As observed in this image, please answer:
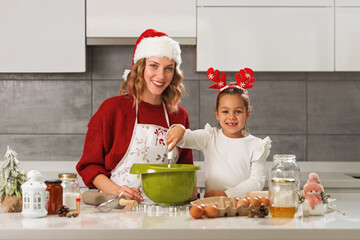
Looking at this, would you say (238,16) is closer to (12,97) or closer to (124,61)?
(124,61)

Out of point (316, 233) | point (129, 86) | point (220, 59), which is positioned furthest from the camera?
point (220, 59)

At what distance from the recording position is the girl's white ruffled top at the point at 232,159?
1.67 metres

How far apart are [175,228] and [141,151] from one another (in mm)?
693

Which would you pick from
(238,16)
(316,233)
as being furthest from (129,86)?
(238,16)

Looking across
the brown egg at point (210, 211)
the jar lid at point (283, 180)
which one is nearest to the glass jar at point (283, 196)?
the jar lid at point (283, 180)

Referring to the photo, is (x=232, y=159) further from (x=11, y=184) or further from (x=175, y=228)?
(x=11, y=184)

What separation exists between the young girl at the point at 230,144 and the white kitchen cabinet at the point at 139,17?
1.04 metres

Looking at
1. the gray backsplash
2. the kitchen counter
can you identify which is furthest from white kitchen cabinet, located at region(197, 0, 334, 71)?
the kitchen counter

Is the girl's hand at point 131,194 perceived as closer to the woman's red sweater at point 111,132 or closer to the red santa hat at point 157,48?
the woman's red sweater at point 111,132

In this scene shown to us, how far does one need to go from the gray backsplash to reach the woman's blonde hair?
3.70 feet

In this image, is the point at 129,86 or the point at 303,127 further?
the point at 303,127

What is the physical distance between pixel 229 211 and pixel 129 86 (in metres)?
0.73

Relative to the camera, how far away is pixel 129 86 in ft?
6.02

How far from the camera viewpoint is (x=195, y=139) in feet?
5.76
